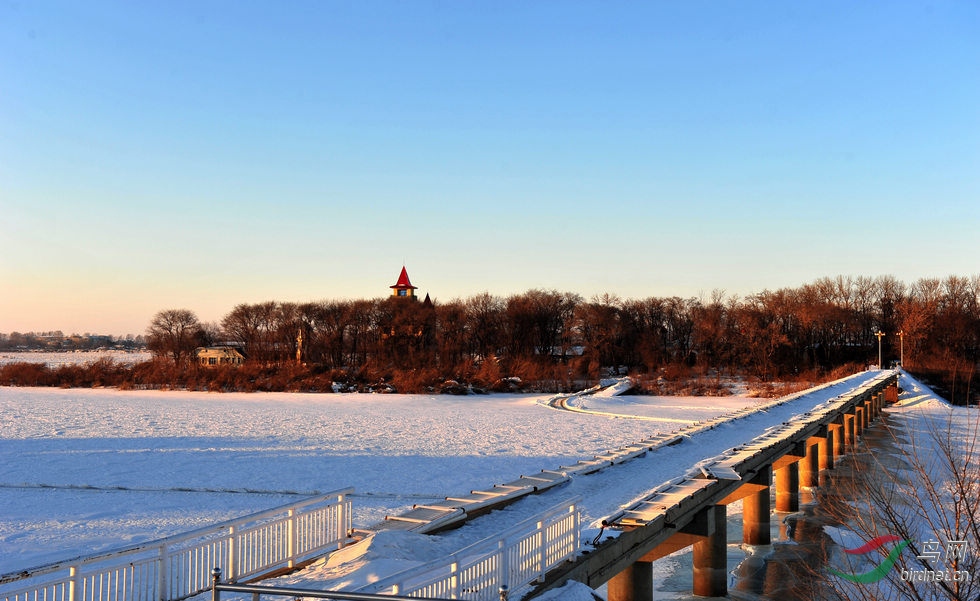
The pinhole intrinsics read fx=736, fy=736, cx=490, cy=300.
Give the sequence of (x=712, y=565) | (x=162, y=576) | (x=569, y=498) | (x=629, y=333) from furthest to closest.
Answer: (x=629, y=333), (x=712, y=565), (x=569, y=498), (x=162, y=576)

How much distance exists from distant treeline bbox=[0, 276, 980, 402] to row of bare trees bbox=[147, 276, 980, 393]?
15cm

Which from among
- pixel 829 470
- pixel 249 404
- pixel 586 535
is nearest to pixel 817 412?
pixel 829 470

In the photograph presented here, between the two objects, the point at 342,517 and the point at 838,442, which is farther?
the point at 838,442

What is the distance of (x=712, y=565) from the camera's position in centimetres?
1619

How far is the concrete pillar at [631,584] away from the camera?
13.1 meters

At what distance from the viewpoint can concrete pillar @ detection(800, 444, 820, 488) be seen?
3002 cm

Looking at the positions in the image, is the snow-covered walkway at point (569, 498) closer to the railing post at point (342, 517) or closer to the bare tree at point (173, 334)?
the railing post at point (342, 517)

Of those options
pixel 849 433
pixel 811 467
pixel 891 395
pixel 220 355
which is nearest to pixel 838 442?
pixel 849 433

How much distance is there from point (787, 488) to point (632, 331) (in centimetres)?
6547

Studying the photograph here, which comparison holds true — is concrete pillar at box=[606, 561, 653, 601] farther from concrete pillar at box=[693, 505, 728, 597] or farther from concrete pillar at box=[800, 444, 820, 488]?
concrete pillar at box=[800, 444, 820, 488]

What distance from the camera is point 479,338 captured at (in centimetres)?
9231

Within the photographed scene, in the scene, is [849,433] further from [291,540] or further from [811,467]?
[291,540]

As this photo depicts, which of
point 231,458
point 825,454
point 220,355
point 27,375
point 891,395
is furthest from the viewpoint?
point 220,355

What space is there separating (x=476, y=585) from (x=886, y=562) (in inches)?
316
